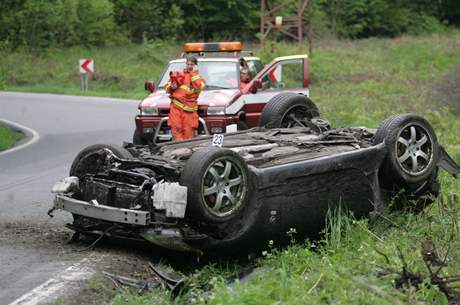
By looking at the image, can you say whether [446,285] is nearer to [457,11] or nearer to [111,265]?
[111,265]

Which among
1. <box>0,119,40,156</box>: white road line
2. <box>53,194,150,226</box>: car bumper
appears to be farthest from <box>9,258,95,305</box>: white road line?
<box>0,119,40,156</box>: white road line

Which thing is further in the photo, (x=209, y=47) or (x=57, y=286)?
(x=209, y=47)

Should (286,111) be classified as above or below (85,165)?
above

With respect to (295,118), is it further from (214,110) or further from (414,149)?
(214,110)

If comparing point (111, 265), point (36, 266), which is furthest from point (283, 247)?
point (36, 266)

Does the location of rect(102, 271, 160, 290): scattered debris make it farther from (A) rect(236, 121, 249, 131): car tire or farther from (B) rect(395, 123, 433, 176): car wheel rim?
(A) rect(236, 121, 249, 131): car tire

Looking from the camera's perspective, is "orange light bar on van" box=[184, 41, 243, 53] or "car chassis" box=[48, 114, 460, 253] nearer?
"car chassis" box=[48, 114, 460, 253]

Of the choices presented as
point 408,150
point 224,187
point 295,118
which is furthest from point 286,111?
point 224,187

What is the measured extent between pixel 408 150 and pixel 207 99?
18.3 feet

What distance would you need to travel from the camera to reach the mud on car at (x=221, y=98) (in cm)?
1257

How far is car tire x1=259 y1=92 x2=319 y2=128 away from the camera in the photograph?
9078 millimetres

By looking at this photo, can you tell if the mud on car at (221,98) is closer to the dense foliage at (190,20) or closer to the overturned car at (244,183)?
the overturned car at (244,183)

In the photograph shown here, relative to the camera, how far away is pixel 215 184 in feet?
21.2

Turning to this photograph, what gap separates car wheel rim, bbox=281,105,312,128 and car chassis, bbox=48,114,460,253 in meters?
1.01
